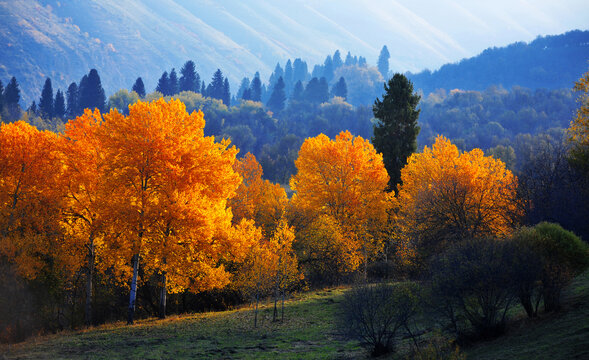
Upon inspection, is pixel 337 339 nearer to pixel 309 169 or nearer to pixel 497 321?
pixel 497 321

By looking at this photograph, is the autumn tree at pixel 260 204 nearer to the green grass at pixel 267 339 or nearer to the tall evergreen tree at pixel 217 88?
the green grass at pixel 267 339

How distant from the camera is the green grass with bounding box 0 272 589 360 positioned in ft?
43.5

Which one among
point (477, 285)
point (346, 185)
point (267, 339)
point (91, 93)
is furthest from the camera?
point (91, 93)

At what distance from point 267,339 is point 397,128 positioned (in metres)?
30.2

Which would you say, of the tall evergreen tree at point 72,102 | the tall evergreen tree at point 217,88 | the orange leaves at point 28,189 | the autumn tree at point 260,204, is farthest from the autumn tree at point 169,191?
the tall evergreen tree at point 217,88

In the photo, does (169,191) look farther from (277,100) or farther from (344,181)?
(277,100)

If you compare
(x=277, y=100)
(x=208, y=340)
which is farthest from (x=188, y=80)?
(x=208, y=340)

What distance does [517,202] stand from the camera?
2752 centimetres

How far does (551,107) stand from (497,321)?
138383 mm

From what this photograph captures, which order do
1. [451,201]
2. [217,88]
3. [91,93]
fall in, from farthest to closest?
1. [217,88]
2. [91,93]
3. [451,201]

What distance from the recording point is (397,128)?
4594 centimetres

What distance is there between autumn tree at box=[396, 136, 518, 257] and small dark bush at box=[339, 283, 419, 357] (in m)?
9.88

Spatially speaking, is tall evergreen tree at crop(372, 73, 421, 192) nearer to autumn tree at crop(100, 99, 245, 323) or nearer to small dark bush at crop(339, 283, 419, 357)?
autumn tree at crop(100, 99, 245, 323)

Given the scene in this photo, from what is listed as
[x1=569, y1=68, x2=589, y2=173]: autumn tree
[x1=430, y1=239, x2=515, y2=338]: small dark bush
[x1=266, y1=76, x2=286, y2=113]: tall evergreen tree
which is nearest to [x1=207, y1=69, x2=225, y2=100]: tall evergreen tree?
[x1=266, y1=76, x2=286, y2=113]: tall evergreen tree
